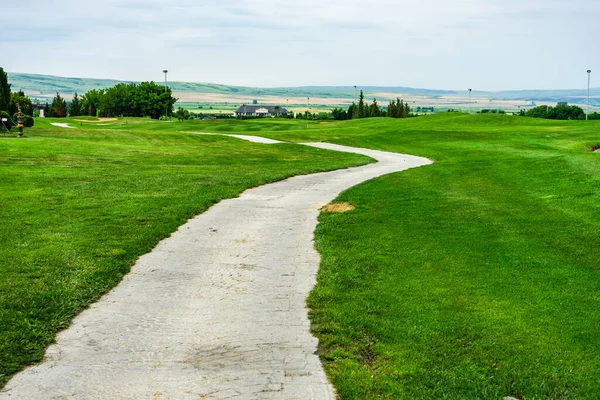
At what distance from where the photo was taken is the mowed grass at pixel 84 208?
28.9 ft

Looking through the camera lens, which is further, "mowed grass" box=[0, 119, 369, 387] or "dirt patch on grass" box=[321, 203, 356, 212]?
"dirt patch on grass" box=[321, 203, 356, 212]

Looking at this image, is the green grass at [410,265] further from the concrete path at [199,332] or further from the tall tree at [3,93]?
the tall tree at [3,93]

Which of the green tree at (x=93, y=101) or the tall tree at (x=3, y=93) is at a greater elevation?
the green tree at (x=93, y=101)

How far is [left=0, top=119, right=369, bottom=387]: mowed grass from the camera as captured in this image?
8.82 m

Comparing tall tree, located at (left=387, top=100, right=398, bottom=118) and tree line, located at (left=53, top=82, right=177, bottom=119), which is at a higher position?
tree line, located at (left=53, top=82, right=177, bottom=119)

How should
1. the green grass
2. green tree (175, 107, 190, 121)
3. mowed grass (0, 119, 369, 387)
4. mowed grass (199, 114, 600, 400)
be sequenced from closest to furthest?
mowed grass (199, 114, 600, 400)
the green grass
mowed grass (0, 119, 369, 387)
green tree (175, 107, 190, 121)

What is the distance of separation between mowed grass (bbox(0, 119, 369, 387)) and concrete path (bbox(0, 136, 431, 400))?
431mm

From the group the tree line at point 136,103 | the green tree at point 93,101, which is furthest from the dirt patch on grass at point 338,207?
the green tree at point 93,101

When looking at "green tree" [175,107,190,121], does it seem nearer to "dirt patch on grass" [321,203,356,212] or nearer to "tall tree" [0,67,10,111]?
"tall tree" [0,67,10,111]

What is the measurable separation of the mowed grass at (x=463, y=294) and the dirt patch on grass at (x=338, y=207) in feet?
1.37

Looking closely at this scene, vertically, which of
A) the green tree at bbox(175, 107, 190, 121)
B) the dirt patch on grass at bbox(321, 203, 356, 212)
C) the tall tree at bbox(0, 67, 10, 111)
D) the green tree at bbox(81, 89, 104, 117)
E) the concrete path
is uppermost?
the green tree at bbox(81, 89, 104, 117)

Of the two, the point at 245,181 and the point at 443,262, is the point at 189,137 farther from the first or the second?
the point at 443,262

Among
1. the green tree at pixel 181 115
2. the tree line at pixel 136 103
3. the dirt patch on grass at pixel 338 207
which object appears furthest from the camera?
the green tree at pixel 181 115

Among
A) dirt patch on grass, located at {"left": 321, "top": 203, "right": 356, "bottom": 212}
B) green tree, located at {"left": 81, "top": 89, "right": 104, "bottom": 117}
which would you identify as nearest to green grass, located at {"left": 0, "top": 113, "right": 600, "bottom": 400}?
dirt patch on grass, located at {"left": 321, "top": 203, "right": 356, "bottom": 212}
